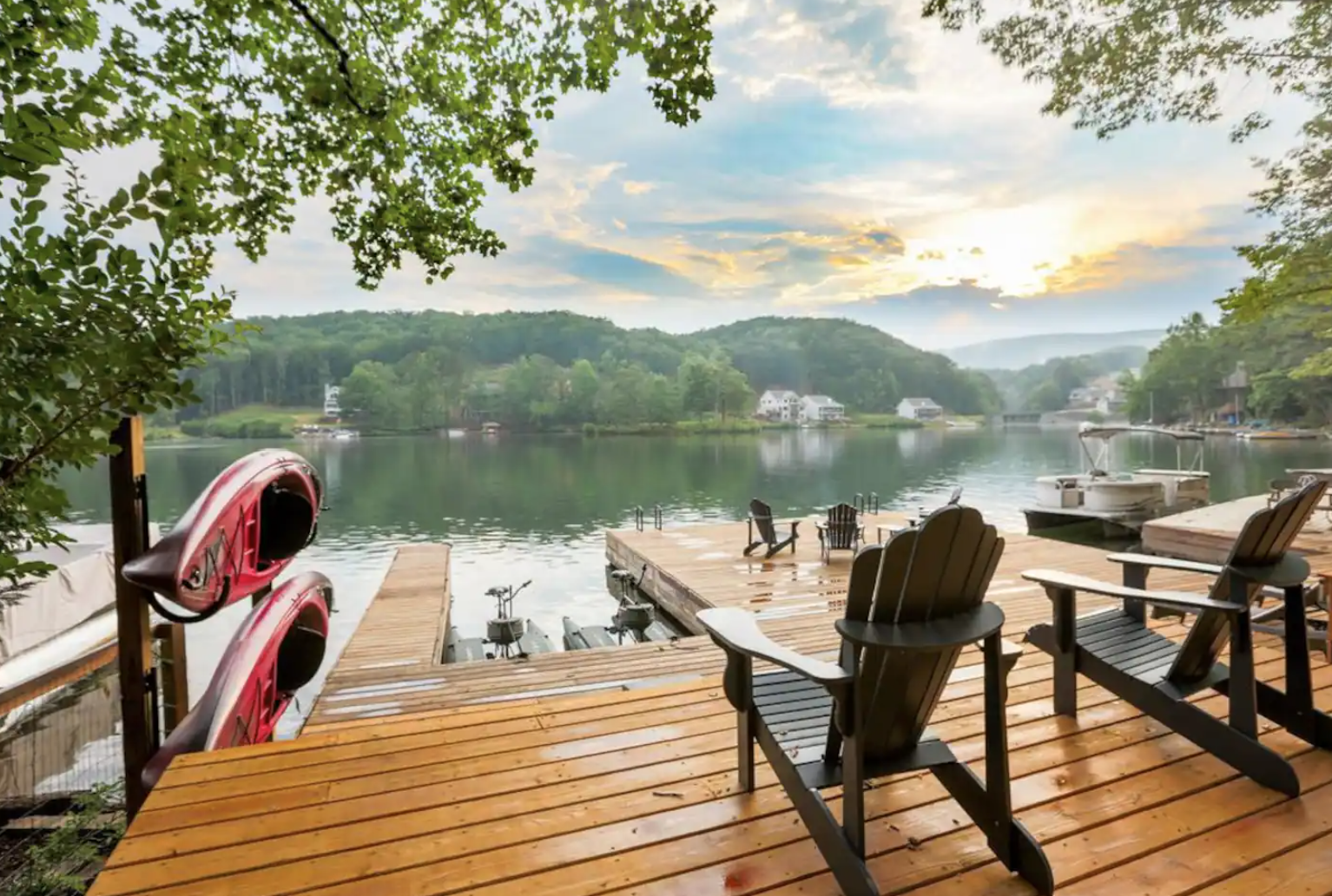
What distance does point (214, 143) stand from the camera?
2695 mm

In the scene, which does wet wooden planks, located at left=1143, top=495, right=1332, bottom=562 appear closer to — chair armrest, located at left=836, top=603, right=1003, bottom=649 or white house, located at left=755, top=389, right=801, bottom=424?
chair armrest, located at left=836, top=603, right=1003, bottom=649

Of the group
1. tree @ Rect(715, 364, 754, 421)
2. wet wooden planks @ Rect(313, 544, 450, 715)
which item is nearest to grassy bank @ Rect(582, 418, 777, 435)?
tree @ Rect(715, 364, 754, 421)

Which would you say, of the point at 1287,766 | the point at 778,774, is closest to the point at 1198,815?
the point at 1287,766

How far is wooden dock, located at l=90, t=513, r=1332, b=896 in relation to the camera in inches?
66.0

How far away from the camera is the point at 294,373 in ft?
181

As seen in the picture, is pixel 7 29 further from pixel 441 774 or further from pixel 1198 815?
pixel 1198 815

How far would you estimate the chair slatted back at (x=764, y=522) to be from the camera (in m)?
9.68

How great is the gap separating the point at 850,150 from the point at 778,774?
5565 cm

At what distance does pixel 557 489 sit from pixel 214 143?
966 inches

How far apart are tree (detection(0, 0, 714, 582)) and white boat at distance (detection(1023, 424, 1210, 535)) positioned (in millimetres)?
13144

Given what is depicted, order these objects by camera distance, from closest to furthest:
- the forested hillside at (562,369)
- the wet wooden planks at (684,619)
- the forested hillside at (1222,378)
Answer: the wet wooden planks at (684,619) < the forested hillside at (1222,378) < the forested hillside at (562,369)

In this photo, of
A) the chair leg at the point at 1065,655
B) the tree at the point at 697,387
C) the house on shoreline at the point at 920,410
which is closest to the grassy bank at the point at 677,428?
the tree at the point at 697,387

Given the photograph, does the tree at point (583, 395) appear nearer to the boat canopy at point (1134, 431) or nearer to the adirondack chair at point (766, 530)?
the boat canopy at point (1134, 431)

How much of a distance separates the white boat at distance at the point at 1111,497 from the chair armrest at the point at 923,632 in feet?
44.2
